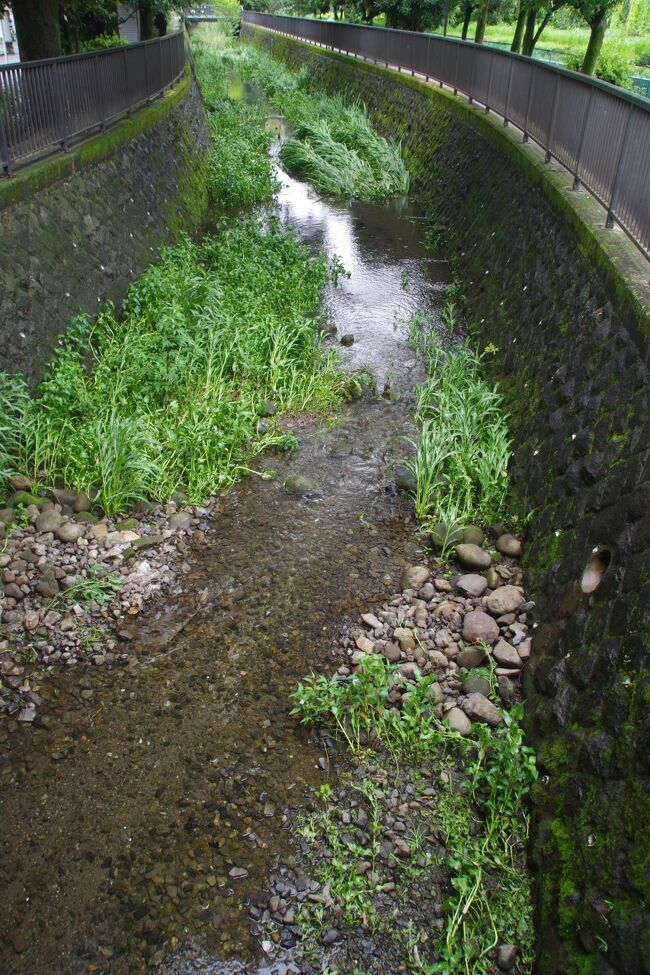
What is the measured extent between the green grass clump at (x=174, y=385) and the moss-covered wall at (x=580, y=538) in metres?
2.51

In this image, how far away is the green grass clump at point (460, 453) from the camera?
6.72 m

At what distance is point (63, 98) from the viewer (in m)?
9.13

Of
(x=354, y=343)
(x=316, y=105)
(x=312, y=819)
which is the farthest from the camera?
(x=316, y=105)

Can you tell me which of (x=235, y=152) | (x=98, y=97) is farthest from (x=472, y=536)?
(x=235, y=152)

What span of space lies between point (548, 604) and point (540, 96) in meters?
8.31

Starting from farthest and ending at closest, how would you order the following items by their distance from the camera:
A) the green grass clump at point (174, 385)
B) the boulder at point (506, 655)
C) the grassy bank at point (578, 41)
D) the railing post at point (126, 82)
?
the grassy bank at point (578, 41) < the railing post at point (126, 82) < the green grass clump at point (174, 385) < the boulder at point (506, 655)

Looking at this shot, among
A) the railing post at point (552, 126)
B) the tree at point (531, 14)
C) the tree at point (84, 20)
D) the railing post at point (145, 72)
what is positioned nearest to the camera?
the railing post at point (552, 126)

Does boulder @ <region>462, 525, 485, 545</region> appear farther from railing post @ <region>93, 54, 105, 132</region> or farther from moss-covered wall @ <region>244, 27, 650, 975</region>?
railing post @ <region>93, 54, 105, 132</region>

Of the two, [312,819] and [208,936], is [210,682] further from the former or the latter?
[208,936]

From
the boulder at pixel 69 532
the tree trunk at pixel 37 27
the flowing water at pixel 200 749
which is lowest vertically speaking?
the flowing water at pixel 200 749

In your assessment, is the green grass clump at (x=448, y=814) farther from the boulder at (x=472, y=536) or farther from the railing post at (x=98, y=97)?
the railing post at (x=98, y=97)

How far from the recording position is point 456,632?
5504 mm

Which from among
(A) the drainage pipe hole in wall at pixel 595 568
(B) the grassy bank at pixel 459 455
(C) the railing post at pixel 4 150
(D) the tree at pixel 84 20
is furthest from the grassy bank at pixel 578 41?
(A) the drainage pipe hole in wall at pixel 595 568

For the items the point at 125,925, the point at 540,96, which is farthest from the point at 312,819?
the point at 540,96
